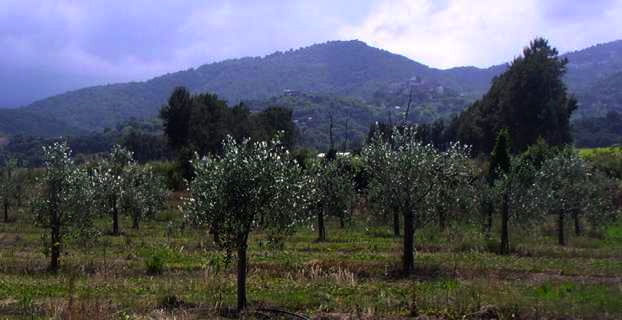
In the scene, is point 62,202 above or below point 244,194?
below

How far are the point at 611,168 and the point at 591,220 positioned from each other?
1546 inches

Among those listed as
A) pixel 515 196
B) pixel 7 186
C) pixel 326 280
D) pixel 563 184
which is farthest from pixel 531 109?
pixel 326 280

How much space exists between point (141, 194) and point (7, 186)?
1584 cm

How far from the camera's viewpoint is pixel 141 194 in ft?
173

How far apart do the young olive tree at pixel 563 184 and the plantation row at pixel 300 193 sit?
0.08 m

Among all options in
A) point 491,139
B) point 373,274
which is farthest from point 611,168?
point 373,274

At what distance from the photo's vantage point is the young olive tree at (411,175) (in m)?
28.4

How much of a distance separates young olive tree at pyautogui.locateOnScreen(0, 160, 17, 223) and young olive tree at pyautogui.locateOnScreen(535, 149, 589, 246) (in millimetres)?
47013

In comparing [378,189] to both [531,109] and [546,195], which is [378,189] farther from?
[531,109]

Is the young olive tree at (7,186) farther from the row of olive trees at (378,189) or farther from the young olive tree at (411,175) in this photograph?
the young olive tree at (411,175)

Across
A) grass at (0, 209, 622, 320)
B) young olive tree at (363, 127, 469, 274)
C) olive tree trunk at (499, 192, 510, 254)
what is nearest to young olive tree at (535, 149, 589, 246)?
grass at (0, 209, 622, 320)

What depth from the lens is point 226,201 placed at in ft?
62.4

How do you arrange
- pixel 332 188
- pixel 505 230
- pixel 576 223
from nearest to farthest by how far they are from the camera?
pixel 505 230
pixel 332 188
pixel 576 223

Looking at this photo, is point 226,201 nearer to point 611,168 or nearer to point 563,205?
point 563,205
